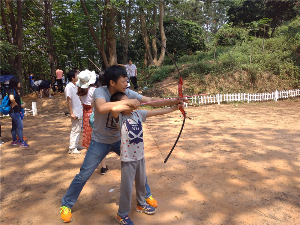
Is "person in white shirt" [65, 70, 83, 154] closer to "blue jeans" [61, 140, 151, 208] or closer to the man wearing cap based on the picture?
"blue jeans" [61, 140, 151, 208]

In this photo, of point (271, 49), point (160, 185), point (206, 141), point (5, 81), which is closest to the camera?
point (160, 185)

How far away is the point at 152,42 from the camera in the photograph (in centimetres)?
1956

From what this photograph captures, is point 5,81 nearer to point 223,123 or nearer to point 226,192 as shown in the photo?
point 223,123

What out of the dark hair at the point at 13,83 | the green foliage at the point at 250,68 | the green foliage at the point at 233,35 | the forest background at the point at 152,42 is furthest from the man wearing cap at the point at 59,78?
the green foliage at the point at 233,35

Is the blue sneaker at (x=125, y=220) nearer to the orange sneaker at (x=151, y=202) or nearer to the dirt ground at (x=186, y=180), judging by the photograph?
the dirt ground at (x=186, y=180)

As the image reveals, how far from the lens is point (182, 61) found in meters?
21.1

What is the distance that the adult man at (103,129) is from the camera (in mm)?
2543

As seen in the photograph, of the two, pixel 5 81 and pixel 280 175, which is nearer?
pixel 280 175

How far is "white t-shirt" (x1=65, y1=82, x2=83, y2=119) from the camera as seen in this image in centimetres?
501

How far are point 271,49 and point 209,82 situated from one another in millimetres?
7091

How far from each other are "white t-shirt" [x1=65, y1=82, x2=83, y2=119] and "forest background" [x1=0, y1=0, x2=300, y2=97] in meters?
6.13

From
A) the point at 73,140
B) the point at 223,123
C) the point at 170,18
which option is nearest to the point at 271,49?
the point at 170,18

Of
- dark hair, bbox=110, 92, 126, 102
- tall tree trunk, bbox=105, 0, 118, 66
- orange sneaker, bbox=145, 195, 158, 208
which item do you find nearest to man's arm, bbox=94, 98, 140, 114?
dark hair, bbox=110, 92, 126, 102

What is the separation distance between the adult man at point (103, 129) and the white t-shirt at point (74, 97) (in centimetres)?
248
